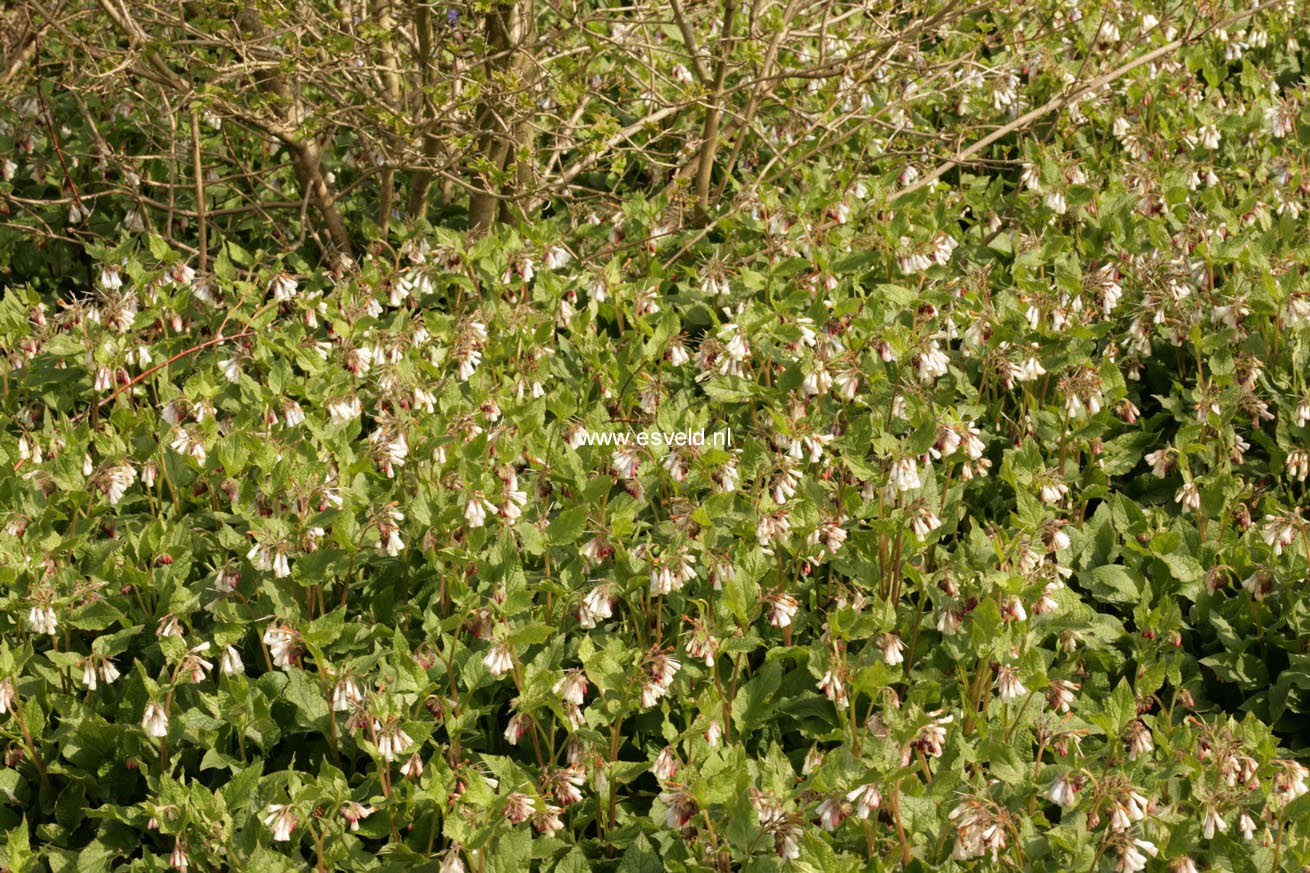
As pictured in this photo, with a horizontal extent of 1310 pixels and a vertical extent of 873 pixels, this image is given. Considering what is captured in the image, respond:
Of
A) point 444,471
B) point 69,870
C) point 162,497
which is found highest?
point 444,471

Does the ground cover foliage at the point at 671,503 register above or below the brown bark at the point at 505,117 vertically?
below

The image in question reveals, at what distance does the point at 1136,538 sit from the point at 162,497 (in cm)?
346

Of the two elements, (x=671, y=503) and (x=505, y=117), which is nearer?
(x=671, y=503)

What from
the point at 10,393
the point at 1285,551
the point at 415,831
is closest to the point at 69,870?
the point at 415,831

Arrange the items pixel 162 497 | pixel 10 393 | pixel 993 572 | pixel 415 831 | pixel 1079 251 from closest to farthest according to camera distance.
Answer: pixel 415 831 < pixel 993 572 < pixel 162 497 < pixel 10 393 < pixel 1079 251

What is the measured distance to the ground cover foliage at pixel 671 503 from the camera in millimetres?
4074

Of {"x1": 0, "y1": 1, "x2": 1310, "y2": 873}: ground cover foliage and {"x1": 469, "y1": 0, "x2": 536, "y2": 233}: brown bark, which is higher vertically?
{"x1": 469, "y1": 0, "x2": 536, "y2": 233}: brown bark

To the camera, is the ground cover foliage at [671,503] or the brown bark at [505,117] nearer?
the ground cover foliage at [671,503]

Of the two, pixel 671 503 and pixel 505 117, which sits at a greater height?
pixel 505 117

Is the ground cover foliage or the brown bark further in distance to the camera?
the brown bark

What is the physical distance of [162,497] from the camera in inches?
218

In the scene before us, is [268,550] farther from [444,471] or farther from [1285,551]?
[1285,551]

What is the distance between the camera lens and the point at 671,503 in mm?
5020

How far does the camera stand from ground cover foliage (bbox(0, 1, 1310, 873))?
160 inches
